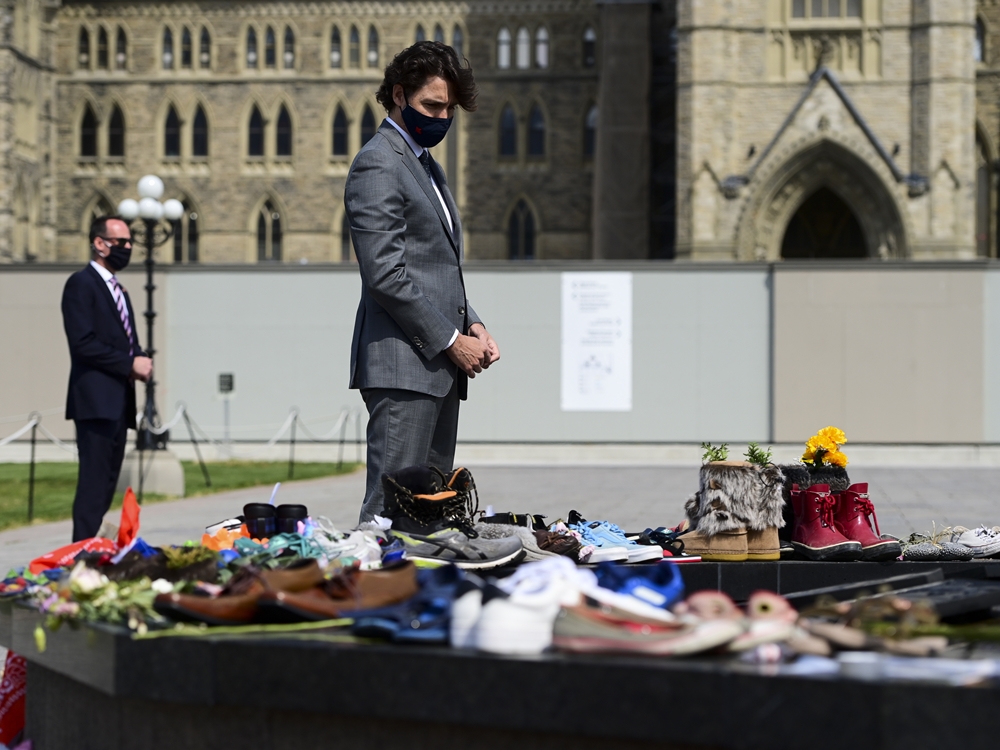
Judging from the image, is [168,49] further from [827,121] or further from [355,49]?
[827,121]

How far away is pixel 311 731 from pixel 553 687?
62cm

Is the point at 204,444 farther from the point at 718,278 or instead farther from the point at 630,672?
the point at 630,672

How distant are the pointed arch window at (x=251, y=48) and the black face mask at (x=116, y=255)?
129 ft

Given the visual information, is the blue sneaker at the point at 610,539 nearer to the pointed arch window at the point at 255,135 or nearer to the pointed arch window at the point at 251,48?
the pointed arch window at the point at 255,135

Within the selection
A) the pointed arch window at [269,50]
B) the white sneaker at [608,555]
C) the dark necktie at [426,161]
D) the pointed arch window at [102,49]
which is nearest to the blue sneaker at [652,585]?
the white sneaker at [608,555]

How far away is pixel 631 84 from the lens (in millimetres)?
37219

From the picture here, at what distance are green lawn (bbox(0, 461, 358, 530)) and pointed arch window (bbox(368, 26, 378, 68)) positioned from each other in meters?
27.7

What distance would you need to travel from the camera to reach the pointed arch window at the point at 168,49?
4519cm

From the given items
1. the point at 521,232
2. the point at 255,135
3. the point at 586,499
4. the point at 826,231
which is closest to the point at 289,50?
the point at 255,135

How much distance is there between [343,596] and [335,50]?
4348 centimetres

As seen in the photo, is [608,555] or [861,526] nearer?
[608,555]

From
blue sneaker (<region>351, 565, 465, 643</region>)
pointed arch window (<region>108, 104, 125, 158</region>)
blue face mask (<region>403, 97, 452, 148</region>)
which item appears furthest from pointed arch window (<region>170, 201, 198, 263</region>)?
blue sneaker (<region>351, 565, 465, 643</region>)

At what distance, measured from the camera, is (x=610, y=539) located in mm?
4582

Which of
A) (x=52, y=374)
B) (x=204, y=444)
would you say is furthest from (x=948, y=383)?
(x=52, y=374)
